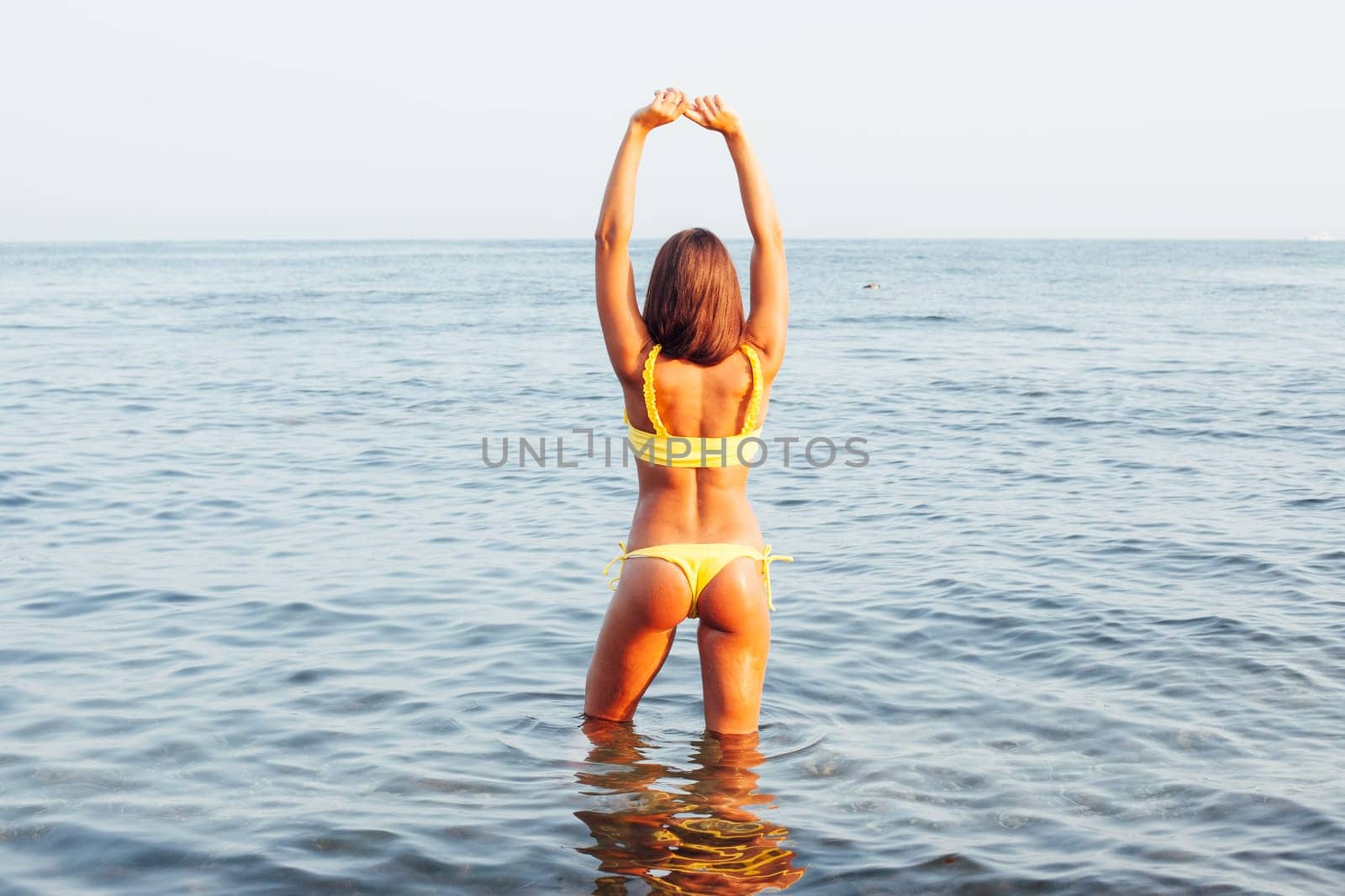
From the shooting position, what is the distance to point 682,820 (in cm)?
486

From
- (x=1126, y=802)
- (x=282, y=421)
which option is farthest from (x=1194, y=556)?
(x=282, y=421)

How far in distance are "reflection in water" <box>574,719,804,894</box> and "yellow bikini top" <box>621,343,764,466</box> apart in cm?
128

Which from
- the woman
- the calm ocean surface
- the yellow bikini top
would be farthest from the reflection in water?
the yellow bikini top

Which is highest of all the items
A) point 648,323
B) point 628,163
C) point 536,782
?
point 628,163

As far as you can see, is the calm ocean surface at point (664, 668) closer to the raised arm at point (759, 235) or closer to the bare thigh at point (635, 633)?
the bare thigh at point (635, 633)

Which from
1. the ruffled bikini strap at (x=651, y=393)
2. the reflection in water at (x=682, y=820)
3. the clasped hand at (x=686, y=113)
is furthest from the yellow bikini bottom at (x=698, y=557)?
the clasped hand at (x=686, y=113)

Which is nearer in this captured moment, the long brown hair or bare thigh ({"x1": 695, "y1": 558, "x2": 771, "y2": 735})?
the long brown hair

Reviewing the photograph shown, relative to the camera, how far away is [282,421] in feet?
54.3

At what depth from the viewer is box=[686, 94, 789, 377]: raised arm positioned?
4.47 metres

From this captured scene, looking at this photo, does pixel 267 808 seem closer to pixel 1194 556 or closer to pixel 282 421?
pixel 1194 556

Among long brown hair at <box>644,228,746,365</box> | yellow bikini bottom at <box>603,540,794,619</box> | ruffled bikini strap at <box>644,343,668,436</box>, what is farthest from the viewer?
yellow bikini bottom at <box>603,540,794,619</box>

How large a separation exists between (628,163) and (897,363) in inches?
810

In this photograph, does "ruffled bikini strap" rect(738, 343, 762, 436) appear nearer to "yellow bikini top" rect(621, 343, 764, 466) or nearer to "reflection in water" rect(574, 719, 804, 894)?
"yellow bikini top" rect(621, 343, 764, 466)

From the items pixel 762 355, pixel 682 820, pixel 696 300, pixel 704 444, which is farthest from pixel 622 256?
pixel 682 820
